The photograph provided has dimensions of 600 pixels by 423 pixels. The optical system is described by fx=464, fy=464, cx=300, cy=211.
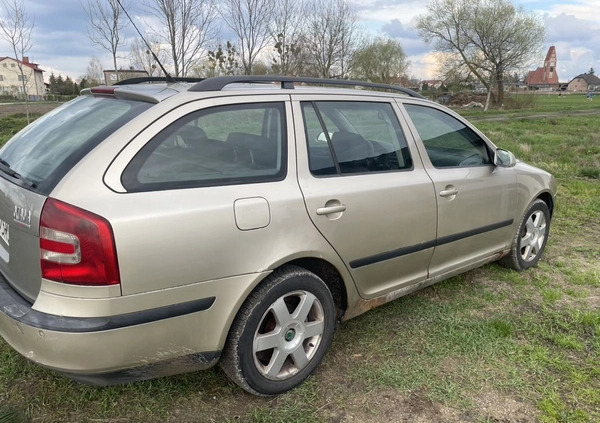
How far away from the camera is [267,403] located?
8.05 feet

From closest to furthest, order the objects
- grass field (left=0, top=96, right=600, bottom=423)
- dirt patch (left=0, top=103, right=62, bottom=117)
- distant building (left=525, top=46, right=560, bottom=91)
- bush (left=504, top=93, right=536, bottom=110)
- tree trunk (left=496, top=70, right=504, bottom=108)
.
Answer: grass field (left=0, top=96, right=600, bottom=423) → dirt patch (left=0, top=103, right=62, bottom=117) → bush (left=504, top=93, right=536, bottom=110) → tree trunk (left=496, top=70, right=504, bottom=108) → distant building (left=525, top=46, right=560, bottom=91)

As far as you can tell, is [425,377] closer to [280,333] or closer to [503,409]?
[503,409]

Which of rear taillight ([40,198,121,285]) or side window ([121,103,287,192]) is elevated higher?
side window ([121,103,287,192])

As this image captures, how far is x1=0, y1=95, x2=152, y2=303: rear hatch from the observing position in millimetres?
1979

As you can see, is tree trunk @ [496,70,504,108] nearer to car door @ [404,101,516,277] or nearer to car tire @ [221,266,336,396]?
car door @ [404,101,516,277]

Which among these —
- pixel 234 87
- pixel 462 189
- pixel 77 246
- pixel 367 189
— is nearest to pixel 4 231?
pixel 77 246

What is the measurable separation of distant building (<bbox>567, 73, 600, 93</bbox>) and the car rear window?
5230 inches

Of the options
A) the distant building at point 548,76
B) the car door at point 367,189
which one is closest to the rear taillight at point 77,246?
the car door at point 367,189

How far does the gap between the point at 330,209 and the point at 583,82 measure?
138m

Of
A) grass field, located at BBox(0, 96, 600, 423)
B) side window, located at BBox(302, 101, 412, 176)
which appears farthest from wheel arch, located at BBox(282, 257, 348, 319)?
side window, located at BBox(302, 101, 412, 176)

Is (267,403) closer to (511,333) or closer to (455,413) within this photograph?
(455,413)

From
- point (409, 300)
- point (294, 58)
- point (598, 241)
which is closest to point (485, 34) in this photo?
point (294, 58)

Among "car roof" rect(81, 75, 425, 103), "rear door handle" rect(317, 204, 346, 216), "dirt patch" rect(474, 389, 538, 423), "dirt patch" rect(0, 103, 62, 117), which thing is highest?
"dirt patch" rect(0, 103, 62, 117)

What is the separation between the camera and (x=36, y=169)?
2.17 meters
